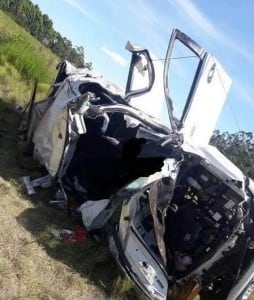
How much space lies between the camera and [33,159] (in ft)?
25.0

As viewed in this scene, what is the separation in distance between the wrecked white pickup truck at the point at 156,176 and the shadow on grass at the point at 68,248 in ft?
0.75

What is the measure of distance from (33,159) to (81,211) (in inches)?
62.6

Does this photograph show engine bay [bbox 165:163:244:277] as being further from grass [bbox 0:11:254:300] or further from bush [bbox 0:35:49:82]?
bush [bbox 0:35:49:82]

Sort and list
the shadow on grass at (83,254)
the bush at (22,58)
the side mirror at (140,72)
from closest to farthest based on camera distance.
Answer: the shadow on grass at (83,254) < the side mirror at (140,72) < the bush at (22,58)

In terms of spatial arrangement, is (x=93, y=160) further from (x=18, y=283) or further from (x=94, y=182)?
(x=18, y=283)

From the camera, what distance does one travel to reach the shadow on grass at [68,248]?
5.54 metres

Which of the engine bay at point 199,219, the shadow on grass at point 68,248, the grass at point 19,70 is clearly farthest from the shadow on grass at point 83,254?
the grass at point 19,70

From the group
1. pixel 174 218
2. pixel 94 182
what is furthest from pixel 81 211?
pixel 174 218

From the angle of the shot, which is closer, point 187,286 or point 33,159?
point 187,286

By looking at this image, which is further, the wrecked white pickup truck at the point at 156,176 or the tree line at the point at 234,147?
the tree line at the point at 234,147

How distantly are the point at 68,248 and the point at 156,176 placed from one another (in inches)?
50.5

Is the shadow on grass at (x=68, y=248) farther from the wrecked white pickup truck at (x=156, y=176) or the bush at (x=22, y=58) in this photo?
the bush at (x=22, y=58)

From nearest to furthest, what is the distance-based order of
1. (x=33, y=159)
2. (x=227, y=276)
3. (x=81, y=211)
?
1. (x=227, y=276)
2. (x=81, y=211)
3. (x=33, y=159)

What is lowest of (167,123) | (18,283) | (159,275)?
(18,283)
